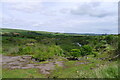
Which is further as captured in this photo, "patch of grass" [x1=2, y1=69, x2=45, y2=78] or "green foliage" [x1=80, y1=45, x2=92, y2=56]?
"green foliage" [x1=80, y1=45, x2=92, y2=56]

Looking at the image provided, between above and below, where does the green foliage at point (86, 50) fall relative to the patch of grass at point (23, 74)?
above

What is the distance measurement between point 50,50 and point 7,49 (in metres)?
13.1

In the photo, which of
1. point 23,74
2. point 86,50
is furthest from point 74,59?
point 23,74

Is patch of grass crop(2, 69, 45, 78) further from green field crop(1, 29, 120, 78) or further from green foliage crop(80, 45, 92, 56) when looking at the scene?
green foliage crop(80, 45, 92, 56)

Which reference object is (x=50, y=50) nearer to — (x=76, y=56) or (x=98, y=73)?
(x=76, y=56)

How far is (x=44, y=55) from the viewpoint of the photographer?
20156 millimetres

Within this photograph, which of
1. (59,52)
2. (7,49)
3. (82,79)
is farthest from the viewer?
(7,49)

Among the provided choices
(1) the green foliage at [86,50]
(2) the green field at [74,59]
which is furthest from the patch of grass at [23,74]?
(1) the green foliage at [86,50]

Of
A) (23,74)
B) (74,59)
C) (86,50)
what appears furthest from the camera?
(86,50)

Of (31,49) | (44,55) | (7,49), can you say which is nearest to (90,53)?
(44,55)

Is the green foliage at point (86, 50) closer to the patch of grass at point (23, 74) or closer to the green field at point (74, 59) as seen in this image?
the green field at point (74, 59)

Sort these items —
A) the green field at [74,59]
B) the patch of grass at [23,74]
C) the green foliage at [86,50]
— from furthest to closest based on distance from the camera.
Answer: the green foliage at [86,50] < the patch of grass at [23,74] < the green field at [74,59]

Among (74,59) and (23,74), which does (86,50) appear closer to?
(74,59)

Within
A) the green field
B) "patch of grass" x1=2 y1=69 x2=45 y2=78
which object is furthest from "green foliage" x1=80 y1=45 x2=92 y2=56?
"patch of grass" x1=2 y1=69 x2=45 y2=78
